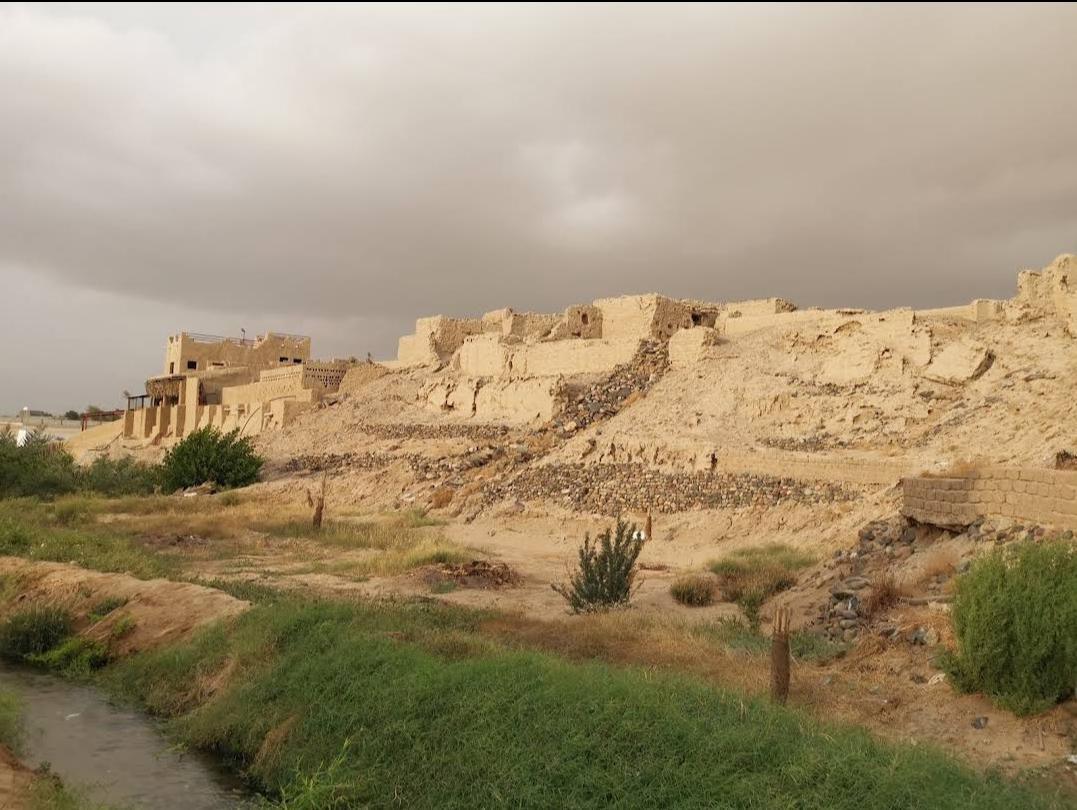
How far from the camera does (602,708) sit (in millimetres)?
6504

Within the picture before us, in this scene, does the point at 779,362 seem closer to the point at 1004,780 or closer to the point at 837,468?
the point at 837,468

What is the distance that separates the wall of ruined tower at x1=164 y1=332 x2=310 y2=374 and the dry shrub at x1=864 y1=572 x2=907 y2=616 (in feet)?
131

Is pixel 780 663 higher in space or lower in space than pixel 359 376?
lower

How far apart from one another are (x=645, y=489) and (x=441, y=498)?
6646 mm

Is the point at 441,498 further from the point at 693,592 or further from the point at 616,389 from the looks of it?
the point at 693,592

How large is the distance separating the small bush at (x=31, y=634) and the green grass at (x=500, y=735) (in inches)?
110

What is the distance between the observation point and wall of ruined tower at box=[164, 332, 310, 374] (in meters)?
45.9

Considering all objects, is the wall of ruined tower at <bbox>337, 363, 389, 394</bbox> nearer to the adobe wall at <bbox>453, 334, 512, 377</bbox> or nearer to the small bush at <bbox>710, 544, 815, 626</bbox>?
the adobe wall at <bbox>453, 334, 512, 377</bbox>

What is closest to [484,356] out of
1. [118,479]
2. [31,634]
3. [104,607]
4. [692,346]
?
[692,346]

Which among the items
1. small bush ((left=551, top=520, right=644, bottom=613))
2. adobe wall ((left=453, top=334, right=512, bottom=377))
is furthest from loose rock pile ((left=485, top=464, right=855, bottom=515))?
adobe wall ((left=453, top=334, right=512, bottom=377))

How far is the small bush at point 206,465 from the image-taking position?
99.3 ft

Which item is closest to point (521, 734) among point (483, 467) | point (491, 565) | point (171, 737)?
point (171, 737)

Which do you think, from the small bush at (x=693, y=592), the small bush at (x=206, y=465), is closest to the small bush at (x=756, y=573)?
the small bush at (x=693, y=592)

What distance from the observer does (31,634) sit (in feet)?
37.2
